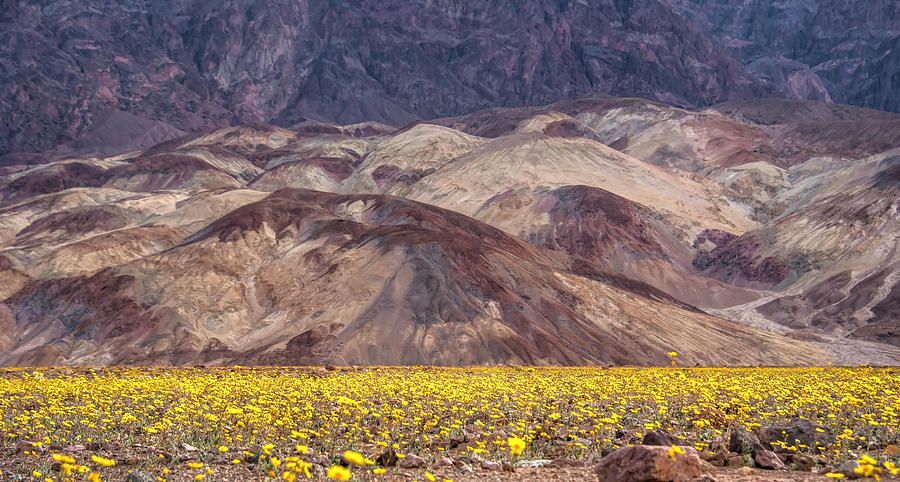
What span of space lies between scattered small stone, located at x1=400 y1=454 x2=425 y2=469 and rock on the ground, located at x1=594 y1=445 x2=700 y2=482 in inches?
131

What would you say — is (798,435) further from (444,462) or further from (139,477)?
(139,477)

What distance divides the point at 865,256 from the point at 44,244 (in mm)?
131978

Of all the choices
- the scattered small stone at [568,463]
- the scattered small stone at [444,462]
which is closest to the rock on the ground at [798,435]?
the scattered small stone at [568,463]

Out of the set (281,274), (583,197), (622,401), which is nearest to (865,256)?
(583,197)

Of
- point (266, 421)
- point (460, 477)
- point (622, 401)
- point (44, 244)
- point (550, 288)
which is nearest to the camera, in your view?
point (460, 477)

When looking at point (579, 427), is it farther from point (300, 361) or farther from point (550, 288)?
point (550, 288)

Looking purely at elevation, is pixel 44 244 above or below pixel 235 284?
below

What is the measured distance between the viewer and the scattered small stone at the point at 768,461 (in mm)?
12898

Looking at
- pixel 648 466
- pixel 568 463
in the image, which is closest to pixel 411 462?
pixel 568 463

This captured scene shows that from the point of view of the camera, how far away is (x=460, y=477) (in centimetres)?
1212

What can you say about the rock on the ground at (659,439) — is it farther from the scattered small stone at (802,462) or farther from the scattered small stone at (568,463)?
the scattered small stone at (802,462)

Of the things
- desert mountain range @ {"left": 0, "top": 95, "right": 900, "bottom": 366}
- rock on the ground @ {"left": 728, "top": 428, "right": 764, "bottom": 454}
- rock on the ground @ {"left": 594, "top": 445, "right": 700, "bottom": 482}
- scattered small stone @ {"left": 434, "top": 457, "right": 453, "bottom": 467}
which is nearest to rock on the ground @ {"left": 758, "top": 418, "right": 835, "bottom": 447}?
rock on the ground @ {"left": 728, "top": 428, "right": 764, "bottom": 454}

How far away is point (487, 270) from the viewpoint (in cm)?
8294

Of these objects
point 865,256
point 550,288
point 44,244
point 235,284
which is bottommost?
point 44,244
